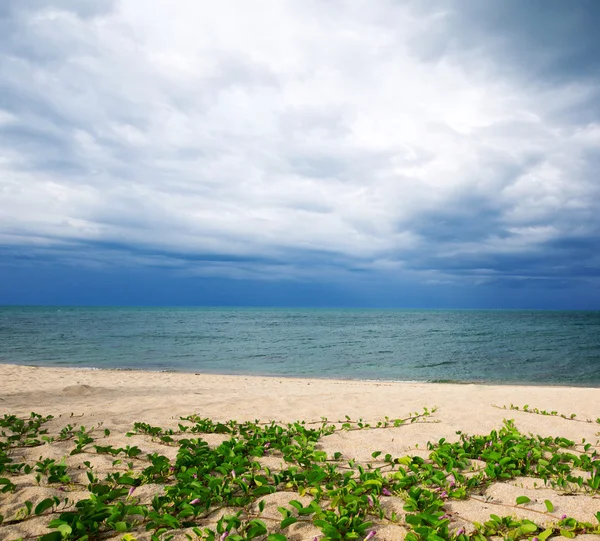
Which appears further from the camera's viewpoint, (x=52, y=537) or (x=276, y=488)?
(x=276, y=488)

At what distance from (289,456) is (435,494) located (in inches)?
78.5

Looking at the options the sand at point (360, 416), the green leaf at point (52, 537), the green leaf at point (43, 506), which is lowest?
the sand at point (360, 416)

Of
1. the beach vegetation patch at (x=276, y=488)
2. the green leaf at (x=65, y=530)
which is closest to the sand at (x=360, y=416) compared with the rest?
the beach vegetation patch at (x=276, y=488)

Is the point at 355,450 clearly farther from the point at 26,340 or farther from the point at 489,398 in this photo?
the point at 26,340

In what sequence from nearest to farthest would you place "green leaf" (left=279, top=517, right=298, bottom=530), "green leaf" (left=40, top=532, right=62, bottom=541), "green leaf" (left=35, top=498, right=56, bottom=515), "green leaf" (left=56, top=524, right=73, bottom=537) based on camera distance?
"green leaf" (left=40, top=532, right=62, bottom=541)
"green leaf" (left=56, top=524, right=73, bottom=537)
"green leaf" (left=279, top=517, right=298, bottom=530)
"green leaf" (left=35, top=498, right=56, bottom=515)

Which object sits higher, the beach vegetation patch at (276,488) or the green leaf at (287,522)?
the green leaf at (287,522)

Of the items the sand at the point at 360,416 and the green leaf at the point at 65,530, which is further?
the sand at the point at 360,416

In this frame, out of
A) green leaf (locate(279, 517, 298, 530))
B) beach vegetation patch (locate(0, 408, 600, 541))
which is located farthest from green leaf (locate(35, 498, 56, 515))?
green leaf (locate(279, 517, 298, 530))

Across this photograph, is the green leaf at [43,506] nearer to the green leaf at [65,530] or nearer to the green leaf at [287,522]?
the green leaf at [65,530]

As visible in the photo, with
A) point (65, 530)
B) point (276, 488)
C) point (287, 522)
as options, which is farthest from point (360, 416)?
point (65, 530)

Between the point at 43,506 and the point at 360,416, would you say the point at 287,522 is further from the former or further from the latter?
the point at 360,416

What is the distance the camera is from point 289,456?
5.27m

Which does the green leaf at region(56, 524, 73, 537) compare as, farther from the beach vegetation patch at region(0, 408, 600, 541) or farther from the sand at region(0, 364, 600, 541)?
the sand at region(0, 364, 600, 541)

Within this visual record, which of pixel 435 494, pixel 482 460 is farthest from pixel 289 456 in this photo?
pixel 482 460
